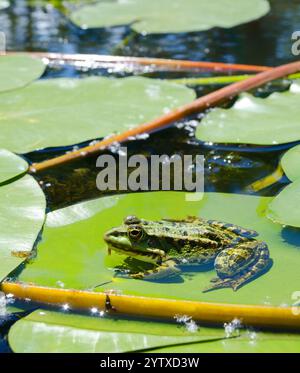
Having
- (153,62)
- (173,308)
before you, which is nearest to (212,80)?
(153,62)

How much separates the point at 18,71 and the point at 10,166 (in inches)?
46.6

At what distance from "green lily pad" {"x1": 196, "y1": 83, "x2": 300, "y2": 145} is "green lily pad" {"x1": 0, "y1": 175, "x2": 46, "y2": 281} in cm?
83

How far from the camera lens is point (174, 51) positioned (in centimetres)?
439

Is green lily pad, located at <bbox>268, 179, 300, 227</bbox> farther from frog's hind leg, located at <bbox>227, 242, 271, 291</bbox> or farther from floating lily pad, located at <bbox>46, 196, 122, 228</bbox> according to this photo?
floating lily pad, located at <bbox>46, 196, 122, 228</bbox>

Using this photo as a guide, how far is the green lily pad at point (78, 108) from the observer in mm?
2910

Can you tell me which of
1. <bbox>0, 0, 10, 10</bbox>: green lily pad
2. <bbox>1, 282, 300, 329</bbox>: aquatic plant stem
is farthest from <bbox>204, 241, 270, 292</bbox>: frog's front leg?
<bbox>0, 0, 10, 10</bbox>: green lily pad

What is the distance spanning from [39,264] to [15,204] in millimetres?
318

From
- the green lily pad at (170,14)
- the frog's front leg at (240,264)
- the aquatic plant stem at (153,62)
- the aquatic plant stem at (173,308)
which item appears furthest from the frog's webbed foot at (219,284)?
the green lily pad at (170,14)

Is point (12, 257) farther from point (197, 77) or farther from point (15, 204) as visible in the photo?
point (197, 77)

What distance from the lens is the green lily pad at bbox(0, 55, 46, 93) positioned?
3439 millimetres

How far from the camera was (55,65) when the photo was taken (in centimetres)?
415

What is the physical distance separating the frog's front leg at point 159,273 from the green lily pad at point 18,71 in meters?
1.65

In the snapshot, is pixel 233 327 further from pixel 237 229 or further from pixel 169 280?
pixel 237 229
